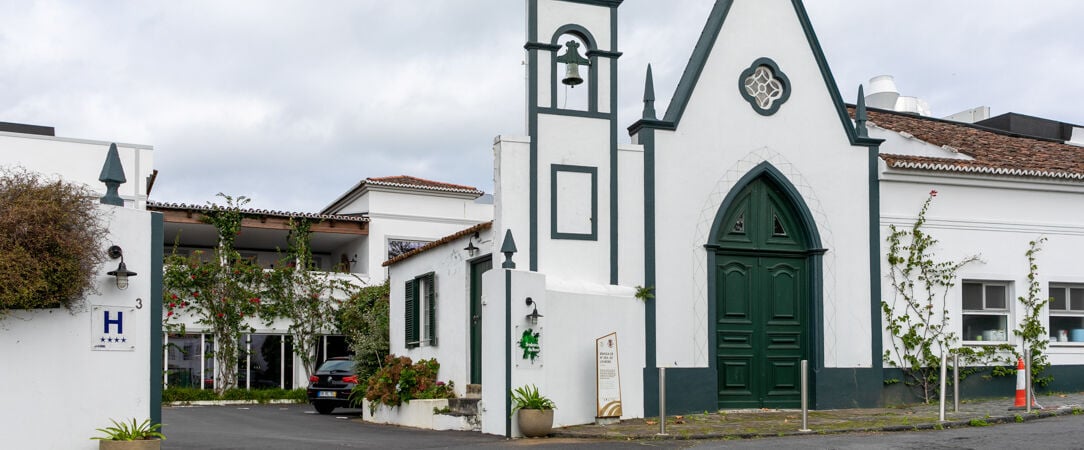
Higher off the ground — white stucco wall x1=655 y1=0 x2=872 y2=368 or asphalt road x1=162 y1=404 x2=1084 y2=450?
white stucco wall x1=655 y1=0 x2=872 y2=368

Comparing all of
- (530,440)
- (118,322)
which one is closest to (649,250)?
(530,440)

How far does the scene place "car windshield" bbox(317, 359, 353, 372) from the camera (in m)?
23.6

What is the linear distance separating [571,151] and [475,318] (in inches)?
122

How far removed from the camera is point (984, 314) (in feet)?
62.0

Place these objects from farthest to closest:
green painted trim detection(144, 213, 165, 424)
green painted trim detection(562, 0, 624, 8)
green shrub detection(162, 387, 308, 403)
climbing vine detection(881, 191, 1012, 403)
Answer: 1. green shrub detection(162, 387, 308, 403)
2. climbing vine detection(881, 191, 1012, 403)
3. green painted trim detection(562, 0, 624, 8)
4. green painted trim detection(144, 213, 165, 424)

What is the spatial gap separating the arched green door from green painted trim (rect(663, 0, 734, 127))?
1694mm

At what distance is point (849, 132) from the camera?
719 inches

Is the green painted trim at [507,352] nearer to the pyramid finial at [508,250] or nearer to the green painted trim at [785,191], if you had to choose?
the pyramid finial at [508,250]

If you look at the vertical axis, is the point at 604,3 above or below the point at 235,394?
above

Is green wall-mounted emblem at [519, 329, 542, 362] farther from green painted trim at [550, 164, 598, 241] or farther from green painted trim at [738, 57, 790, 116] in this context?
green painted trim at [738, 57, 790, 116]

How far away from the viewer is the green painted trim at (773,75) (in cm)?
1772

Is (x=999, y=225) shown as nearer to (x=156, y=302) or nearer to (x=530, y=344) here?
(x=530, y=344)

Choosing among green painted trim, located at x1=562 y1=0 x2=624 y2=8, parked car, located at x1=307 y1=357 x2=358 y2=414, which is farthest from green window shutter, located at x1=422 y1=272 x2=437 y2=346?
green painted trim, located at x1=562 y1=0 x2=624 y2=8

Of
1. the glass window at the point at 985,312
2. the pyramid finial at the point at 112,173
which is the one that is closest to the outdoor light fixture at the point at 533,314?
the pyramid finial at the point at 112,173
